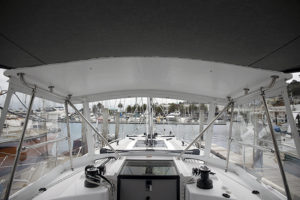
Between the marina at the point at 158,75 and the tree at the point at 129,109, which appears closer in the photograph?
the marina at the point at 158,75

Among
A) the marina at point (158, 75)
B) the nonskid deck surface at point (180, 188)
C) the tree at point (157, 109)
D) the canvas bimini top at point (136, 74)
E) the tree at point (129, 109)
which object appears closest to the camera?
the marina at point (158, 75)

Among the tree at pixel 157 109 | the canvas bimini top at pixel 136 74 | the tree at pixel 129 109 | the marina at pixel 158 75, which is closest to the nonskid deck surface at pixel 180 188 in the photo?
the marina at pixel 158 75

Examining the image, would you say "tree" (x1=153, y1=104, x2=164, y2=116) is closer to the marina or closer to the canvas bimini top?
the marina

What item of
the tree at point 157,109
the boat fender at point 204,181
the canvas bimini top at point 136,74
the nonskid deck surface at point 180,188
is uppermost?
the canvas bimini top at point 136,74

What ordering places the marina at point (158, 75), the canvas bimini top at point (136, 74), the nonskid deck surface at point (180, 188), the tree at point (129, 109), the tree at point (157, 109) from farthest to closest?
the tree at point (129, 109) → the tree at point (157, 109) → the nonskid deck surface at point (180, 188) → the canvas bimini top at point (136, 74) → the marina at point (158, 75)

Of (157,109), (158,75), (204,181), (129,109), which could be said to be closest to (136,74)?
(158,75)

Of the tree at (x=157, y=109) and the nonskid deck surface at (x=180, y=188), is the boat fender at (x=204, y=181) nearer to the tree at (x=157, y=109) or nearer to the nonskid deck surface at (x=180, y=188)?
the nonskid deck surface at (x=180, y=188)

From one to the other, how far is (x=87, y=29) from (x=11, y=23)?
28 cm

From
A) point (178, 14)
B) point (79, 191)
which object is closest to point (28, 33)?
point (178, 14)

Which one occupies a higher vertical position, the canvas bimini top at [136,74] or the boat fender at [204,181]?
the canvas bimini top at [136,74]

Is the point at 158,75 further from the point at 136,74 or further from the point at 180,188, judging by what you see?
the point at 180,188

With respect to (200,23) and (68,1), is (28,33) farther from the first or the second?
(200,23)

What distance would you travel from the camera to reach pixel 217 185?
2.01 metres

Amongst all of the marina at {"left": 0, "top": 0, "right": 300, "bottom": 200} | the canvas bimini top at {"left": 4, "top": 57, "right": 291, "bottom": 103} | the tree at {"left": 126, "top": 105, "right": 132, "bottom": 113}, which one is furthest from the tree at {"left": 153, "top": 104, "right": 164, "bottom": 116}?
the canvas bimini top at {"left": 4, "top": 57, "right": 291, "bottom": 103}
